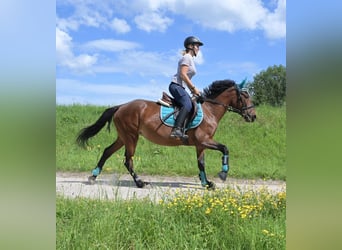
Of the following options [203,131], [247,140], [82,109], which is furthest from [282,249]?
[82,109]

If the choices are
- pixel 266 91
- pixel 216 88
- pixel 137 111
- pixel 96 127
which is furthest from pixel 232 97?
pixel 96 127

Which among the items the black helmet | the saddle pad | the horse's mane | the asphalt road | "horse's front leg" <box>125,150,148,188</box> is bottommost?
the asphalt road

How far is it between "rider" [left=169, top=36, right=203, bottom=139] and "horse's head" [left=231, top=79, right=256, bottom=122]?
555 millimetres

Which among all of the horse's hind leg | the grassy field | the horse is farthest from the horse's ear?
the horse's hind leg

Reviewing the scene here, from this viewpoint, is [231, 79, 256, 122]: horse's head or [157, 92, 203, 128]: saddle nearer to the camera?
[231, 79, 256, 122]: horse's head

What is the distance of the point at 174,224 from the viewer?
8.66 ft

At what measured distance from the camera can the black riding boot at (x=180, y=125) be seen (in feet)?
14.4

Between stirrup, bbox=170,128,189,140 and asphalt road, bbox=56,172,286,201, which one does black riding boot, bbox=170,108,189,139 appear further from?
asphalt road, bbox=56,172,286,201

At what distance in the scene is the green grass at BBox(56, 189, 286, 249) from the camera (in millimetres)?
2420

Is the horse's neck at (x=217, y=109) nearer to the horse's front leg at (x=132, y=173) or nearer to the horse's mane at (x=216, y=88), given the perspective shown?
the horse's mane at (x=216, y=88)

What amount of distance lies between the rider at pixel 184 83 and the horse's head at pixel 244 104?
0.55 meters

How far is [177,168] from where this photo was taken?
230 inches

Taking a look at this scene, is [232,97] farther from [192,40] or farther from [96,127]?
[96,127]
